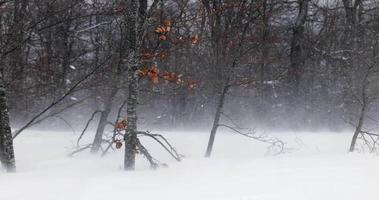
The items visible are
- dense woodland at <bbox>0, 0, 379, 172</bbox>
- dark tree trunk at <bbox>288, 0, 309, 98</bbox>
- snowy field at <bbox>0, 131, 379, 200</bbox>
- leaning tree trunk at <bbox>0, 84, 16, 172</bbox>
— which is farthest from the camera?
dark tree trunk at <bbox>288, 0, 309, 98</bbox>

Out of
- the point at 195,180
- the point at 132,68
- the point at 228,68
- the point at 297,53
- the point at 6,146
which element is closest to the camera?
the point at 195,180

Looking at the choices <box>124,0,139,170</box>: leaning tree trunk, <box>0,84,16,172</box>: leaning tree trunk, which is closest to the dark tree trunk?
<box>124,0,139,170</box>: leaning tree trunk

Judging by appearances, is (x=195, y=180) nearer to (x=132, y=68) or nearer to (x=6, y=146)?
(x=132, y=68)

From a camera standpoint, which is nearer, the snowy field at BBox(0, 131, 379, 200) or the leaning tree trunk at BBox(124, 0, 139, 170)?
the snowy field at BBox(0, 131, 379, 200)

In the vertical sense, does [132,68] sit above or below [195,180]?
above

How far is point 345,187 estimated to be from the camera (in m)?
8.70

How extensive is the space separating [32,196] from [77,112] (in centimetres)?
1666

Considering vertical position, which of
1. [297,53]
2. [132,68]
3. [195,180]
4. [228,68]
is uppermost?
[297,53]

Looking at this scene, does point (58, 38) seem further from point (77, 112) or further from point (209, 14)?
point (209, 14)

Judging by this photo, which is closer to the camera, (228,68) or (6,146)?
(6,146)

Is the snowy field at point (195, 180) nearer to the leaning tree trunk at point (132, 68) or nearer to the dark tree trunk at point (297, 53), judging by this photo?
the leaning tree trunk at point (132, 68)

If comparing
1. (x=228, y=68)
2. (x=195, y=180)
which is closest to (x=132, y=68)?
(x=195, y=180)

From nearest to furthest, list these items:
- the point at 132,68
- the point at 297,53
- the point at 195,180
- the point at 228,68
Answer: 1. the point at 195,180
2. the point at 132,68
3. the point at 228,68
4. the point at 297,53

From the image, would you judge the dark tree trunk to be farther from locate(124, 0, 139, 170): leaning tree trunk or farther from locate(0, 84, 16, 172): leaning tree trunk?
locate(0, 84, 16, 172): leaning tree trunk
